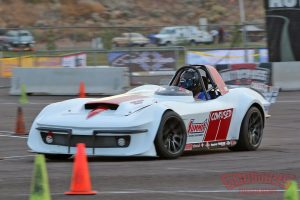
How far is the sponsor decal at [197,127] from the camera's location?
33.4ft

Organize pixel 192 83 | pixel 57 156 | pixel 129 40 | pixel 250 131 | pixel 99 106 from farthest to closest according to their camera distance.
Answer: pixel 129 40 → pixel 250 131 → pixel 192 83 → pixel 57 156 → pixel 99 106

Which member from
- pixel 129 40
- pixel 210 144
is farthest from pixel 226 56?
pixel 210 144

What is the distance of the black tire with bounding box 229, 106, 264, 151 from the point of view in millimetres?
11320

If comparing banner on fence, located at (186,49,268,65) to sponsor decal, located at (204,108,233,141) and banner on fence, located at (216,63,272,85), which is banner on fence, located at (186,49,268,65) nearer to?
banner on fence, located at (216,63,272,85)

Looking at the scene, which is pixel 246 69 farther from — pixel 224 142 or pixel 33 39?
pixel 224 142

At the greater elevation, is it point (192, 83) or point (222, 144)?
point (192, 83)

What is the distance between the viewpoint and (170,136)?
980 centimetres

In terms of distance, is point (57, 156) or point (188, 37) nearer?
point (57, 156)

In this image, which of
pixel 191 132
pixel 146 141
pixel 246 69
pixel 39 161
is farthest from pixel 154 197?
pixel 246 69

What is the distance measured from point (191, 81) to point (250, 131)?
1.24 m

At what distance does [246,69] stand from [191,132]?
12.7 m

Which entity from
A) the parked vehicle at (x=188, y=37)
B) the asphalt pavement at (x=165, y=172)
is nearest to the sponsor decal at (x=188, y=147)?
the asphalt pavement at (x=165, y=172)

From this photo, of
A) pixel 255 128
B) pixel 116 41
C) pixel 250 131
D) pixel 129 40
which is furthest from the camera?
pixel 116 41

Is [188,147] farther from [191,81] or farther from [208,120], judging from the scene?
[191,81]
